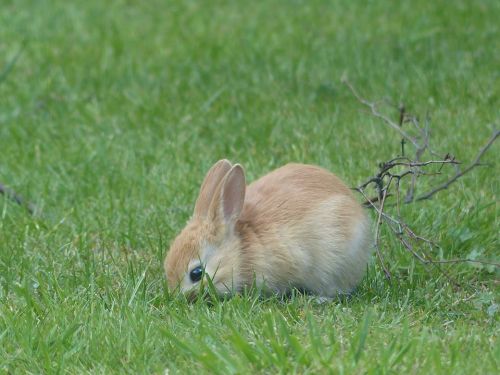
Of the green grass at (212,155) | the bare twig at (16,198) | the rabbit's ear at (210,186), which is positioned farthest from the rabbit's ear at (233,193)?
the bare twig at (16,198)

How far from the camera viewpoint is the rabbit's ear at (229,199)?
474 centimetres

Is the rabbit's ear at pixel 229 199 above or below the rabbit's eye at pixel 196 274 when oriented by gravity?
above

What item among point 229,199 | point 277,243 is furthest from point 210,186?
point 277,243

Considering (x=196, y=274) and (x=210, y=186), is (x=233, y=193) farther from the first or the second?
(x=196, y=274)

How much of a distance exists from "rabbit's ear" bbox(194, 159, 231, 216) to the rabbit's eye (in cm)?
32

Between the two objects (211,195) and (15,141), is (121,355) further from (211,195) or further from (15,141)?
(15,141)

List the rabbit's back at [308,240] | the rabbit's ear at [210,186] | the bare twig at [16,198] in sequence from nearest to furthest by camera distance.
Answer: the rabbit's back at [308,240]
the rabbit's ear at [210,186]
the bare twig at [16,198]

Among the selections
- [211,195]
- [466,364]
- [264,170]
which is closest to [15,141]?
[264,170]

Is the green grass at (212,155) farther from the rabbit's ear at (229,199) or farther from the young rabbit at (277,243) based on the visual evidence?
the rabbit's ear at (229,199)

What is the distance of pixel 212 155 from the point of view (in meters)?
6.61

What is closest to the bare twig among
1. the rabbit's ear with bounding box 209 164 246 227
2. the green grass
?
the green grass

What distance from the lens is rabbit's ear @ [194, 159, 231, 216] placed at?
4.87 meters

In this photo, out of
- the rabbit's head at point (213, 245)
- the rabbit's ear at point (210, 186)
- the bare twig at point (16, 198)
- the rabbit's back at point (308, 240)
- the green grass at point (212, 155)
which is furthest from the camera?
the bare twig at point (16, 198)

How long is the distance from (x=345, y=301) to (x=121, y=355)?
1.08 metres
